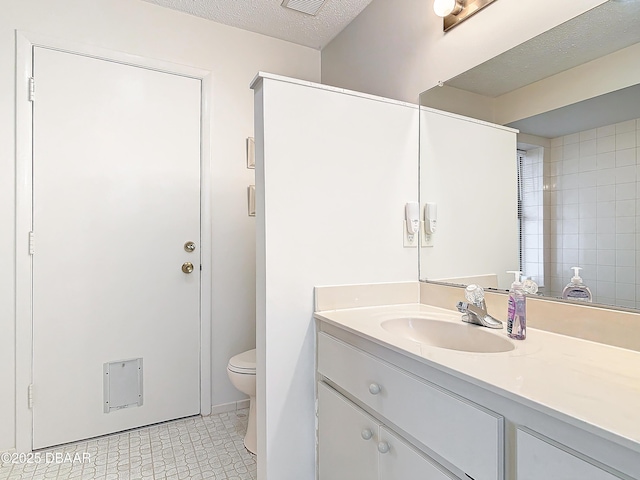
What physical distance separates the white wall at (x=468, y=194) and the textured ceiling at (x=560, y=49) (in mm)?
161

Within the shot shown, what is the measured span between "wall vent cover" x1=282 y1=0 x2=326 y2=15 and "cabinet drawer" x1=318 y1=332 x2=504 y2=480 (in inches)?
73.9

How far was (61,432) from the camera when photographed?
193cm

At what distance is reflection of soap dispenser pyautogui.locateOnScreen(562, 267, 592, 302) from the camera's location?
1.13 metres

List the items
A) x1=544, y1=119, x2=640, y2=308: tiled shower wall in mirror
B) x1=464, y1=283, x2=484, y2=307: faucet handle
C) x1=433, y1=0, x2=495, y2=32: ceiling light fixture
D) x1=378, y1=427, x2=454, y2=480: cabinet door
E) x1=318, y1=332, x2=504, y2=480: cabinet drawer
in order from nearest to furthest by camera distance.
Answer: x1=318, y1=332, x2=504, y2=480: cabinet drawer
x1=378, y1=427, x2=454, y2=480: cabinet door
x1=544, y1=119, x2=640, y2=308: tiled shower wall in mirror
x1=464, y1=283, x2=484, y2=307: faucet handle
x1=433, y1=0, x2=495, y2=32: ceiling light fixture

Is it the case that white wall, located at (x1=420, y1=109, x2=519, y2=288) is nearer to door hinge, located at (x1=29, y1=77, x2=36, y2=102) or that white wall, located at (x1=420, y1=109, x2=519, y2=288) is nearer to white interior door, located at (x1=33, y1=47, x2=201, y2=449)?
white interior door, located at (x1=33, y1=47, x2=201, y2=449)

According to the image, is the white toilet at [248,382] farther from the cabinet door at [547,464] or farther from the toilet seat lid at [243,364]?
the cabinet door at [547,464]

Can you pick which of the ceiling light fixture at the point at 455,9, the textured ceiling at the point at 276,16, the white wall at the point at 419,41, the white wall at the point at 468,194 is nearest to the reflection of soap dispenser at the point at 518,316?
the white wall at the point at 468,194

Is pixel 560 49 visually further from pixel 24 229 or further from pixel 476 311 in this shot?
pixel 24 229

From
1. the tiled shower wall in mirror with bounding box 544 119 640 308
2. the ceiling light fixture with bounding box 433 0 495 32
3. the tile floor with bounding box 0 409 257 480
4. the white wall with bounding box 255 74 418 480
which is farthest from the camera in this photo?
the tile floor with bounding box 0 409 257 480

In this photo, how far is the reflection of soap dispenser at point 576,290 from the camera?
3.69ft

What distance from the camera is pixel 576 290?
115cm

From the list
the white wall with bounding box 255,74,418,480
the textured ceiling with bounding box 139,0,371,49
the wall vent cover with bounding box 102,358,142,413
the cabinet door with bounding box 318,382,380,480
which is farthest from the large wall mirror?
the wall vent cover with bounding box 102,358,142,413

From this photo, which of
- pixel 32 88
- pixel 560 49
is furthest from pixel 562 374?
pixel 32 88

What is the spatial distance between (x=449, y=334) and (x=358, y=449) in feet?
1.64
